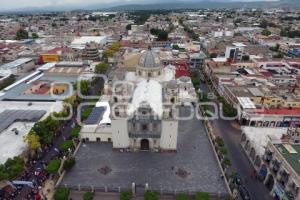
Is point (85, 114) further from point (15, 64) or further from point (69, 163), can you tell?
point (15, 64)

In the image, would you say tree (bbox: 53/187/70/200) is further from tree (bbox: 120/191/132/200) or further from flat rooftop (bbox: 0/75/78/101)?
flat rooftop (bbox: 0/75/78/101)

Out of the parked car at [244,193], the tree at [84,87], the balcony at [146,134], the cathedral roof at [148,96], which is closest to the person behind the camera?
the parked car at [244,193]

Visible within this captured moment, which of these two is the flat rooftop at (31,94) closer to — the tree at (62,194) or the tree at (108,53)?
the tree at (108,53)

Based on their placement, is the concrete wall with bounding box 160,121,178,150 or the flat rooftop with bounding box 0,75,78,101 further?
the flat rooftop with bounding box 0,75,78,101

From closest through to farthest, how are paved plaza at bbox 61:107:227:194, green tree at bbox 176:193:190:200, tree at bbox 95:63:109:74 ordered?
green tree at bbox 176:193:190:200 < paved plaza at bbox 61:107:227:194 < tree at bbox 95:63:109:74

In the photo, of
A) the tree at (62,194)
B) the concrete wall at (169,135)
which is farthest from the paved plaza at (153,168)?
the tree at (62,194)

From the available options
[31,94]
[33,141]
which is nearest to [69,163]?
[33,141]

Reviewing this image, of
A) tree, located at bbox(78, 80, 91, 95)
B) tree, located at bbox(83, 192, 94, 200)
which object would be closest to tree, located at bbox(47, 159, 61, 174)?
tree, located at bbox(83, 192, 94, 200)
